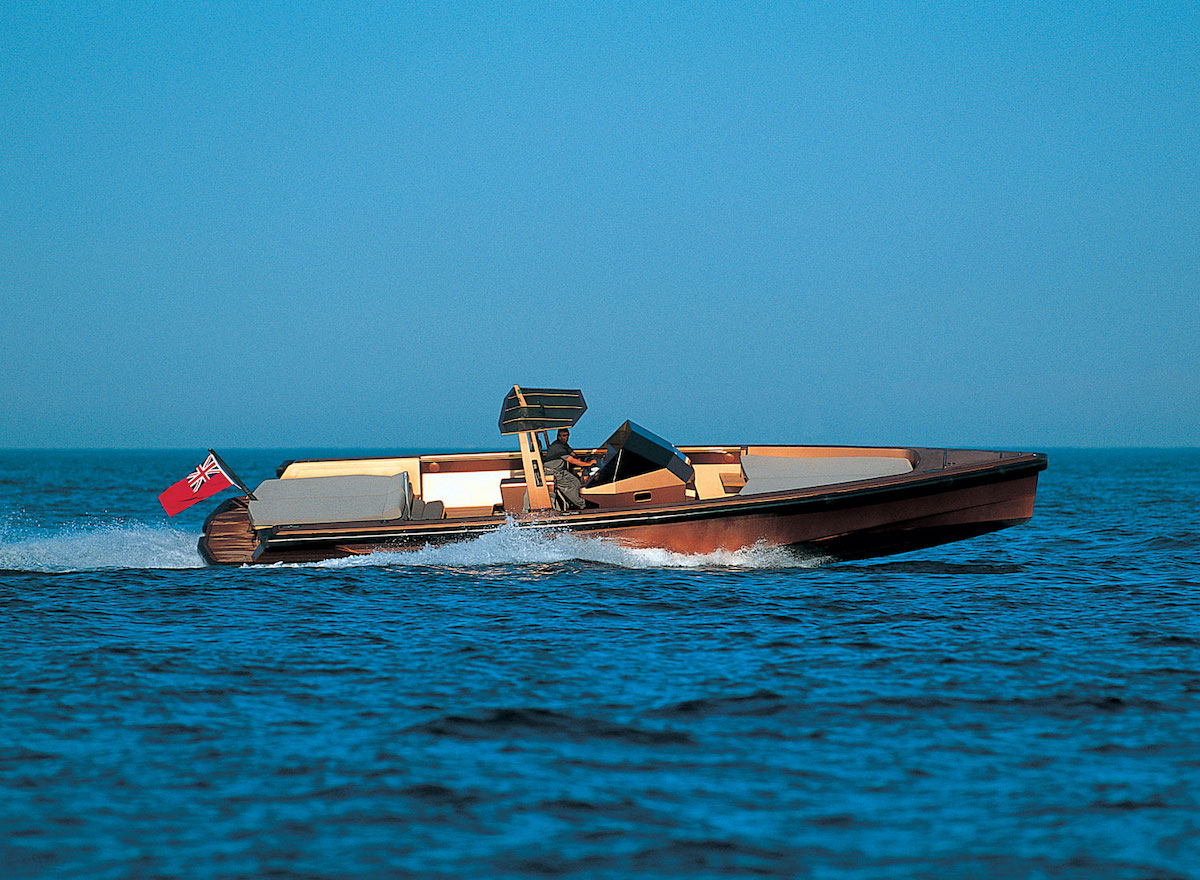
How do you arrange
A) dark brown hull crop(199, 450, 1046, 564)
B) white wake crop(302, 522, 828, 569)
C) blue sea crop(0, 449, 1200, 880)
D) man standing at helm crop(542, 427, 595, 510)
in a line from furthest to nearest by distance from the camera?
1. man standing at helm crop(542, 427, 595, 510)
2. white wake crop(302, 522, 828, 569)
3. dark brown hull crop(199, 450, 1046, 564)
4. blue sea crop(0, 449, 1200, 880)

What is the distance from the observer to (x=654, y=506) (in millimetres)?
12172

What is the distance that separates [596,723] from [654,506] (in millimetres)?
5571

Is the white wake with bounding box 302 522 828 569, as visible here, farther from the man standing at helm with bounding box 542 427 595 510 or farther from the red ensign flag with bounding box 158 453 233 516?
the red ensign flag with bounding box 158 453 233 516

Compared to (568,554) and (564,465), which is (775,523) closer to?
(568,554)

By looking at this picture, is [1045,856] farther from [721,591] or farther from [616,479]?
[616,479]

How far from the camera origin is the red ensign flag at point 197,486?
12.0 metres

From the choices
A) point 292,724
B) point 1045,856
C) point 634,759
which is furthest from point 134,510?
point 1045,856

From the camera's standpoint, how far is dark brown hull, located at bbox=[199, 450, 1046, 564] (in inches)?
470

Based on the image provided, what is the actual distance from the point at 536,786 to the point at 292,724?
6.93 ft

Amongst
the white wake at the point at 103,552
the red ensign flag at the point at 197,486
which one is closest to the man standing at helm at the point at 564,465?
the red ensign flag at the point at 197,486

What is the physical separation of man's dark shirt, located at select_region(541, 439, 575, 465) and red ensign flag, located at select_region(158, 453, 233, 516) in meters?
4.06

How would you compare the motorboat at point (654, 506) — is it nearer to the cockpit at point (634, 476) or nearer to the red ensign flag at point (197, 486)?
the cockpit at point (634, 476)

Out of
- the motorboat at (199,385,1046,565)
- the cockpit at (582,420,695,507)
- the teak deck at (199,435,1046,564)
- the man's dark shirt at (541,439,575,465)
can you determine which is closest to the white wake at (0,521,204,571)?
the motorboat at (199,385,1046,565)

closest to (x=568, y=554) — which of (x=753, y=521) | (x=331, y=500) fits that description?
(x=753, y=521)
